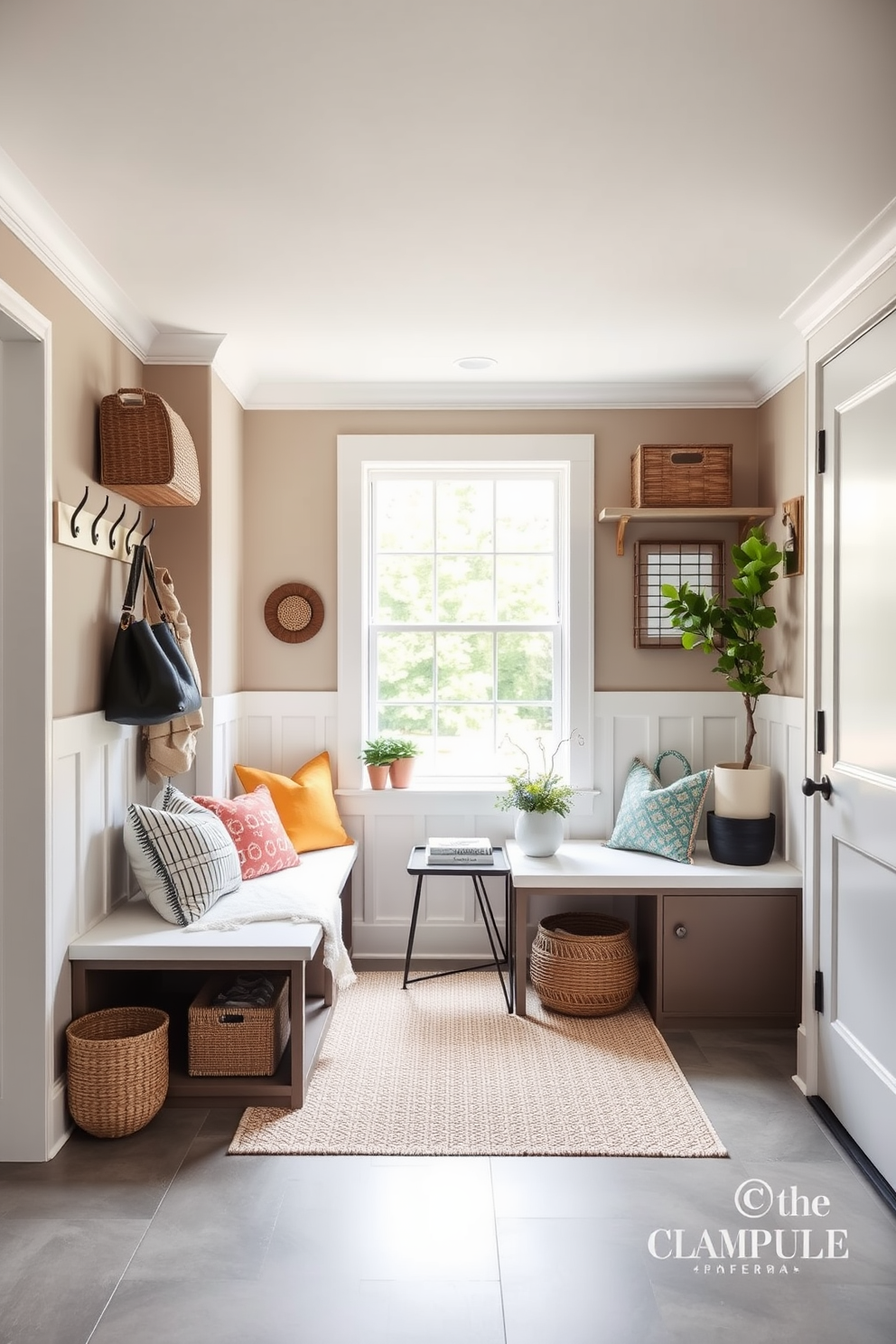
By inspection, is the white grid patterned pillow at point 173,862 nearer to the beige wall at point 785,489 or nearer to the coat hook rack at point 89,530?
the coat hook rack at point 89,530

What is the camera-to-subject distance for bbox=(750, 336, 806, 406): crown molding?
349cm

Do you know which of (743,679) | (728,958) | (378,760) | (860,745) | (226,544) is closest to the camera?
(860,745)

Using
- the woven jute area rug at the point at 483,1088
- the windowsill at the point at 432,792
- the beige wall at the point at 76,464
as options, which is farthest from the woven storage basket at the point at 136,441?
the woven jute area rug at the point at 483,1088

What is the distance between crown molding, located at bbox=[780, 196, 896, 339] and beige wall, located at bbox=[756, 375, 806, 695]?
612mm

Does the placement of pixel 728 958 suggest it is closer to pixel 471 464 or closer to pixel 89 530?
pixel 471 464

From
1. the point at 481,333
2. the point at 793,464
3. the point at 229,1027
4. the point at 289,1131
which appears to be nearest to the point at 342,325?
the point at 481,333

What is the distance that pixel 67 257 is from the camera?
2.64 meters

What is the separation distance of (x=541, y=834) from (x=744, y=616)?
1171mm

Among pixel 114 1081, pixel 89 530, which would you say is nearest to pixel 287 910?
pixel 114 1081

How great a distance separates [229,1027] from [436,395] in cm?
271

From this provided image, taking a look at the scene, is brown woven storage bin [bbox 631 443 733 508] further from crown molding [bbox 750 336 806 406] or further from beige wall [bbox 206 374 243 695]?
A: beige wall [bbox 206 374 243 695]

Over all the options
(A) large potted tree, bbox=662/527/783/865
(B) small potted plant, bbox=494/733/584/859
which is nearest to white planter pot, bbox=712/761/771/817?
(A) large potted tree, bbox=662/527/783/865

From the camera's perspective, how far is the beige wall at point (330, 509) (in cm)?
411

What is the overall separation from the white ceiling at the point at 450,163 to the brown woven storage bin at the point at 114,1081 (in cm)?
222
